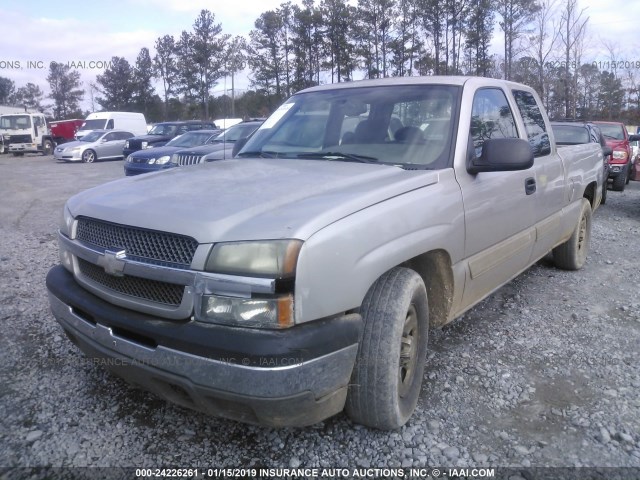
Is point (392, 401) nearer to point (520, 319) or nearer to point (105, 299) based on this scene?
point (105, 299)

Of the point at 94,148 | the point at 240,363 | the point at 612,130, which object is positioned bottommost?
Result: the point at 240,363

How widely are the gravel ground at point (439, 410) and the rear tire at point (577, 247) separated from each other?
88cm

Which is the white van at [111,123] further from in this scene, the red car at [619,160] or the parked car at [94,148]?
the red car at [619,160]

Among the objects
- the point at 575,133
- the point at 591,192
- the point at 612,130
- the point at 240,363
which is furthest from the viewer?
the point at 612,130

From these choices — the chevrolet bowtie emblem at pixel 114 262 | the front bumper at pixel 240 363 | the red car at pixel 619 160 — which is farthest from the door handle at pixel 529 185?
the red car at pixel 619 160

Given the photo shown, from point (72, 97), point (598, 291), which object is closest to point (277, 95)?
point (598, 291)

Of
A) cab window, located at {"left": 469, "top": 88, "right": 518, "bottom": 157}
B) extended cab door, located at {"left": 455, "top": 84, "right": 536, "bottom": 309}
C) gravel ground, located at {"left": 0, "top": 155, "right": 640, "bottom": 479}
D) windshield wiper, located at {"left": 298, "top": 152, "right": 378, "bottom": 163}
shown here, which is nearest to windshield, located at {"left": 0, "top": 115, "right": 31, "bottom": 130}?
gravel ground, located at {"left": 0, "top": 155, "right": 640, "bottom": 479}

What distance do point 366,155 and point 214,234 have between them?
1408 mm

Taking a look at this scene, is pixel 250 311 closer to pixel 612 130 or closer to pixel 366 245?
pixel 366 245

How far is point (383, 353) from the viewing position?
234cm

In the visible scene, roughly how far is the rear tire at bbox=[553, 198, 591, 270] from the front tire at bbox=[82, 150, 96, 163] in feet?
72.1

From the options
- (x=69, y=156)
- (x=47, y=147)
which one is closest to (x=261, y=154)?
Result: (x=69, y=156)

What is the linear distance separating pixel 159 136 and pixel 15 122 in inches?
666

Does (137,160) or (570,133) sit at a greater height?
(570,133)
